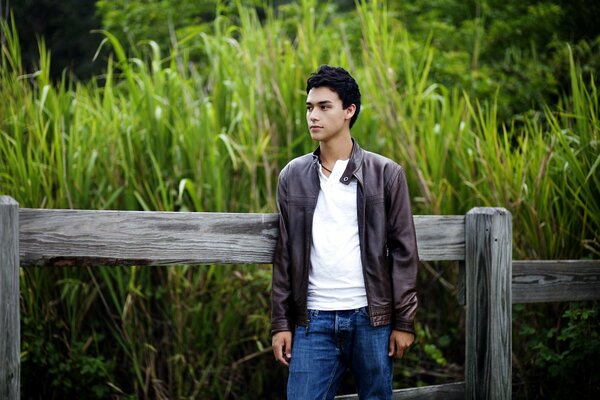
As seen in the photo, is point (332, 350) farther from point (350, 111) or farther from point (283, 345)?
point (350, 111)

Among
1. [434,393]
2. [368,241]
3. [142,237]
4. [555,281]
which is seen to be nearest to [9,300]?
[142,237]

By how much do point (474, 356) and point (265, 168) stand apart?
1619 millimetres

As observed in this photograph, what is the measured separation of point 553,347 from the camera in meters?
4.02

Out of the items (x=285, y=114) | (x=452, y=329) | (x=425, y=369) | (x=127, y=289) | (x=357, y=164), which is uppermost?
(x=285, y=114)

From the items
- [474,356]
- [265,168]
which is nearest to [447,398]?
[474,356]

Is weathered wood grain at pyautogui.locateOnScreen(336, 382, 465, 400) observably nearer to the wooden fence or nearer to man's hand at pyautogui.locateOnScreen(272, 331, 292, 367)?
the wooden fence

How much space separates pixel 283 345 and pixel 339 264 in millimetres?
353

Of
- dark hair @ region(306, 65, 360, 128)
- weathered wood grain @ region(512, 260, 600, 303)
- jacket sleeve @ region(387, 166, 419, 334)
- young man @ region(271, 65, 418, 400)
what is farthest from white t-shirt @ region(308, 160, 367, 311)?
weathered wood grain @ region(512, 260, 600, 303)

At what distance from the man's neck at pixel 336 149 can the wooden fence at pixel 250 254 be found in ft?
1.19

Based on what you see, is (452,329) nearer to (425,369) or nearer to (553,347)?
(425,369)

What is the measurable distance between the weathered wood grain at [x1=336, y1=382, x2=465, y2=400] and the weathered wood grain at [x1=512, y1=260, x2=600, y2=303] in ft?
1.81

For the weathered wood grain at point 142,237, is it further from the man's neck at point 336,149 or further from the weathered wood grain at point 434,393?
the weathered wood grain at point 434,393

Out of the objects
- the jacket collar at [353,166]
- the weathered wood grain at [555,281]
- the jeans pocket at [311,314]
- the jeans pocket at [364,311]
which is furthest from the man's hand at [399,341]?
the weathered wood grain at [555,281]

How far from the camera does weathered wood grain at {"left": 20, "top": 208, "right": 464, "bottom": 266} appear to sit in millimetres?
2393
